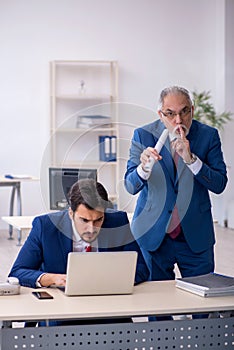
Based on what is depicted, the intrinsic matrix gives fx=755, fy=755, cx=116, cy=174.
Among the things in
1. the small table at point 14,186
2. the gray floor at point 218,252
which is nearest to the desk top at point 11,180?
the small table at point 14,186

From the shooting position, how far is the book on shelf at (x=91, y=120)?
32.8 ft

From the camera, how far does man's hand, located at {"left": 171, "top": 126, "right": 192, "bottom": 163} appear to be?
3.47 m

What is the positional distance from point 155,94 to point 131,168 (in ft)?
23.6

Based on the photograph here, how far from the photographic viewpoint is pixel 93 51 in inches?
412

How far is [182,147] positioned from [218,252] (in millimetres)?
5058

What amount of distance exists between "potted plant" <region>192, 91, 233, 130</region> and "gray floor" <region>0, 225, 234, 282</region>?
1.47 metres

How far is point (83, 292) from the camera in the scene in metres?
3.00

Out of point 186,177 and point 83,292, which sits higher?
point 186,177

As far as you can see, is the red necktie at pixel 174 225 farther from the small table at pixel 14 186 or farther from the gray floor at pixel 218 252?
the small table at pixel 14 186

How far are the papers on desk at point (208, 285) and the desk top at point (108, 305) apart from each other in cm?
3

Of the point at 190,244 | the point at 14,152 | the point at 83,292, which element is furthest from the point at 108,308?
the point at 14,152

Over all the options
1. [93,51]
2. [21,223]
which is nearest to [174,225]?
[21,223]

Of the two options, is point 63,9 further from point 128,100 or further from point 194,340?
point 194,340

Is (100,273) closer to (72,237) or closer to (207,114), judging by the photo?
(72,237)
